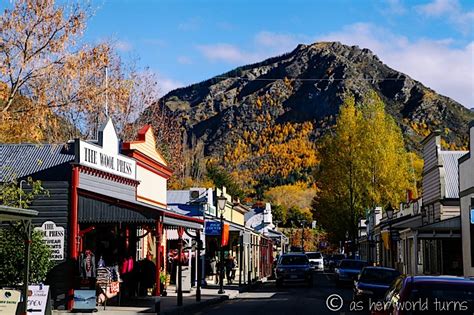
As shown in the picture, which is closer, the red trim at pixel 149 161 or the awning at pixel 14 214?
the awning at pixel 14 214

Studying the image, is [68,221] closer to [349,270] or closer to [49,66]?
[49,66]

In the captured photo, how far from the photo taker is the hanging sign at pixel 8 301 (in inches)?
589

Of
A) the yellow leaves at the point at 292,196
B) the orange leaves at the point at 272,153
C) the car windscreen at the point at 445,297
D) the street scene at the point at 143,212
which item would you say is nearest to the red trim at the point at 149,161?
→ the street scene at the point at 143,212

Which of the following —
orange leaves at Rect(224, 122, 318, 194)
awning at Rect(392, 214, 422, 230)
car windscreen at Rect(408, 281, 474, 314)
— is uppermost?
orange leaves at Rect(224, 122, 318, 194)

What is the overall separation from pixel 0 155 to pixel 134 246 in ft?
25.8

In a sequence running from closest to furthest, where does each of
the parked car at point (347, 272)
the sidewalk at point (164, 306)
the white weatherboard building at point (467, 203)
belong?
the sidewalk at point (164, 306), the white weatherboard building at point (467, 203), the parked car at point (347, 272)

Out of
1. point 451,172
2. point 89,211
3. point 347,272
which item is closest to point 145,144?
point 89,211

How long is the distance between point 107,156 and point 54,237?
3.88 metres

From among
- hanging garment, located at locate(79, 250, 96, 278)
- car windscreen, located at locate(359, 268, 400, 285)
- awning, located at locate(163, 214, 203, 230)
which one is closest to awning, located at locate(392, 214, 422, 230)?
awning, located at locate(163, 214, 203, 230)

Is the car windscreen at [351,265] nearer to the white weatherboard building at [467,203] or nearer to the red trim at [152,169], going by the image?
the white weatherboard building at [467,203]

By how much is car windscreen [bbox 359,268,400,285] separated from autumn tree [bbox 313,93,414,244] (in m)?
38.5

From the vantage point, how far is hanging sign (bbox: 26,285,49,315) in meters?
16.6

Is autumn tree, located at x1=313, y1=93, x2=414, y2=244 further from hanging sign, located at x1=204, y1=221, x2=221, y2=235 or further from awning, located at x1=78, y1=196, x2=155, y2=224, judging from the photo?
awning, located at x1=78, y1=196, x2=155, y2=224

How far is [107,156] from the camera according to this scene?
25547mm
